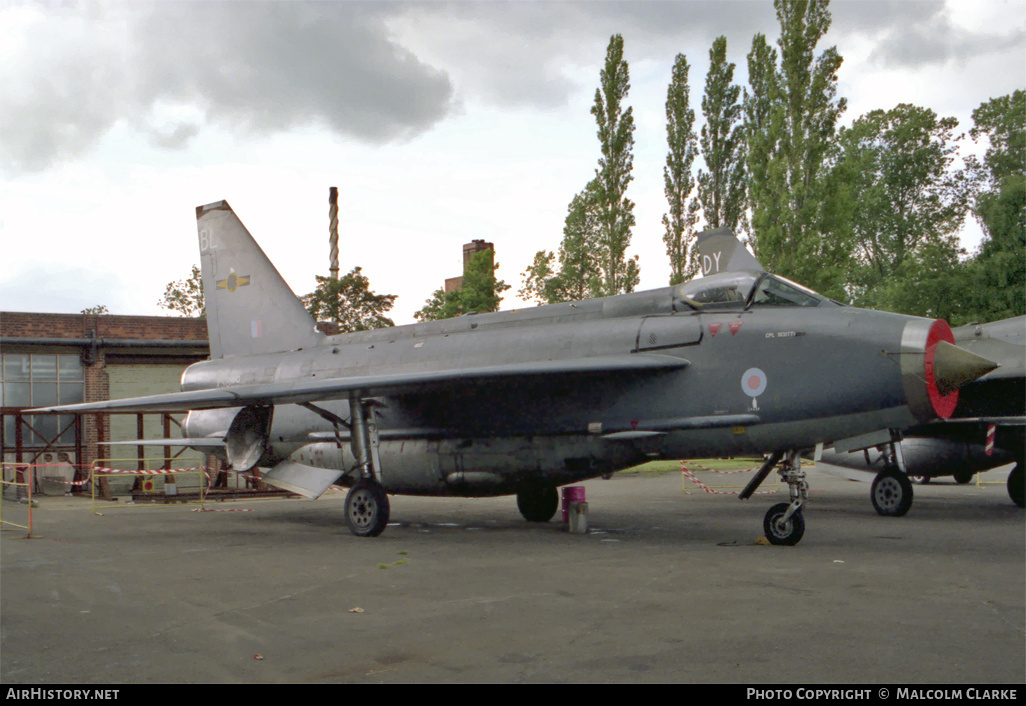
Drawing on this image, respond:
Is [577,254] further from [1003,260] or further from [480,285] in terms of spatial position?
[1003,260]

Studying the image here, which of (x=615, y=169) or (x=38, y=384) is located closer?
(x=38, y=384)

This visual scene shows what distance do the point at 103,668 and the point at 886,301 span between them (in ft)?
154

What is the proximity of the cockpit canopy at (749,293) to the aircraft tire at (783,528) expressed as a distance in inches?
94.8

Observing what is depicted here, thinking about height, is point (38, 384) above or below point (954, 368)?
above

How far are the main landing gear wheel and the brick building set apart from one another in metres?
13.3

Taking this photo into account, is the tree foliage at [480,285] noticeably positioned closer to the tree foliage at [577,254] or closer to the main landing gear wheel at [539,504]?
the tree foliage at [577,254]

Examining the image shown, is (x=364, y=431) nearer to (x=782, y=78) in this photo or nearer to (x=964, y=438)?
(x=964, y=438)

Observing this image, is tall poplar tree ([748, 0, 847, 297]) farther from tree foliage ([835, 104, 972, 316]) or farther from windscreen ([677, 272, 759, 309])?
tree foliage ([835, 104, 972, 316])

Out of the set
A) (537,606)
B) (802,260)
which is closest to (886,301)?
(802,260)

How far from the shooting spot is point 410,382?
9.95 meters

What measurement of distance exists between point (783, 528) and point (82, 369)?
2076 cm

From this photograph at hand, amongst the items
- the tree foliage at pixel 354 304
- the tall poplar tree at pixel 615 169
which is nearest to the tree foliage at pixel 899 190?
the tall poplar tree at pixel 615 169

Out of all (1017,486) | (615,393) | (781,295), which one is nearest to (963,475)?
(1017,486)

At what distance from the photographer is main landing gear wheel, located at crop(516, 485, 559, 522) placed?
12.4 metres
